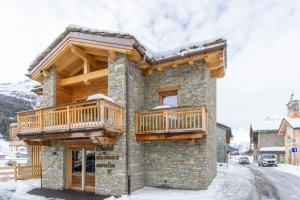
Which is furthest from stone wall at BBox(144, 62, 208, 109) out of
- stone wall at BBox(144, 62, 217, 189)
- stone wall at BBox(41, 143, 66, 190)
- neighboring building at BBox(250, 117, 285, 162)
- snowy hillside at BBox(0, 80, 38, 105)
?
snowy hillside at BBox(0, 80, 38, 105)

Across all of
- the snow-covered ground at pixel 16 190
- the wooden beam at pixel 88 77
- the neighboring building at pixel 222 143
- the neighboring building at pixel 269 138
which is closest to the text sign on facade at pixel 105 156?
the snow-covered ground at pixel 16 190

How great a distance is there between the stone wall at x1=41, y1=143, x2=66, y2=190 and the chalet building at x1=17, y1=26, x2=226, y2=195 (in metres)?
0.05

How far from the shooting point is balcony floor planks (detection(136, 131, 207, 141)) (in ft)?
33.3

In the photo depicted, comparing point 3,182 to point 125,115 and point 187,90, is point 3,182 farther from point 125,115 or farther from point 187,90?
point 187,90

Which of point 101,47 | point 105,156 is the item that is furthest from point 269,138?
point 101,47

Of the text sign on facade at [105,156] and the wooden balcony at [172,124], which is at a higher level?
the wooden balcony at [172,124]

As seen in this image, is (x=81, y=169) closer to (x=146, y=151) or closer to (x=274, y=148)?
(x=146, y=151)

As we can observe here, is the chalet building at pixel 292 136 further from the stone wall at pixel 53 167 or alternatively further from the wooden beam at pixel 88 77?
the stone wall at pixel 53 167

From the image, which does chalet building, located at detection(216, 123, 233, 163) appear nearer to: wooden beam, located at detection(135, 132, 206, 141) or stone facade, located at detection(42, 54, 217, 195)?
stone facade, located at detection(42, 54, 217, 195)

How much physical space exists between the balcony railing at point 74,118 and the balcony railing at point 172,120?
1342 mm

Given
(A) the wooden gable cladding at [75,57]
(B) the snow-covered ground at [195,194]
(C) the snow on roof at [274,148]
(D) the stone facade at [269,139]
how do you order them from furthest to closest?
(D) the stone facade at [269,139]
(C) the snow on roof at [274,148]
(A) the wooden gable cladding at [75,57]
(B) the snow-covered ground at [195,194]

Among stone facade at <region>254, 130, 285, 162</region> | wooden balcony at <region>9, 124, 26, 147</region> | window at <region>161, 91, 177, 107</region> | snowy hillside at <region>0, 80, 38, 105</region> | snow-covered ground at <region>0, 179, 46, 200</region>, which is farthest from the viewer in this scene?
snowy hillside at <region>0, 80, 38, 105</region>

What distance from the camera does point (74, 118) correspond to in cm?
1023

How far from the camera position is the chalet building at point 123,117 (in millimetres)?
10312
